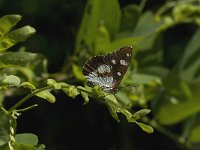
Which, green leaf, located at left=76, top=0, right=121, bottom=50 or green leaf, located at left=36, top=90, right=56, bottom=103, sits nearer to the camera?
green leaf, located at left=36, top=90, right=56, bottom=103

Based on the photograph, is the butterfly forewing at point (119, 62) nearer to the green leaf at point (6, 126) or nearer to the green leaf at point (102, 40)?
the green leaf at point (6, 126)

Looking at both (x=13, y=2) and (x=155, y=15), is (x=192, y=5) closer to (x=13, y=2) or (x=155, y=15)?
(x=155, y=15)

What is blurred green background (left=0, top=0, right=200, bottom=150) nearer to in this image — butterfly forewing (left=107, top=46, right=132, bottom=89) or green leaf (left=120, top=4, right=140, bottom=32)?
green leaf (left=120, top=4, right=140, bottom=32)

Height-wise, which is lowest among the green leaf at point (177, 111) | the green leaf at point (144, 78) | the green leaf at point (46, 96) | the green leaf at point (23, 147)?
the green leaf at point (177, 111)

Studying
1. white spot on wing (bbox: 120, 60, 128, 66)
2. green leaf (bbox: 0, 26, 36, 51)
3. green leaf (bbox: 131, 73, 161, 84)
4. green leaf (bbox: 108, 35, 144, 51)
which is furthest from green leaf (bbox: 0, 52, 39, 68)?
green leaf (bbox: 131, 73, 161, 84)

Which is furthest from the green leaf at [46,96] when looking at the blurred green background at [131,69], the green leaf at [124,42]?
the blurred green background at [131,69]

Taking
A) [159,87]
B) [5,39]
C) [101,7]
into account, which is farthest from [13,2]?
[5,39]
